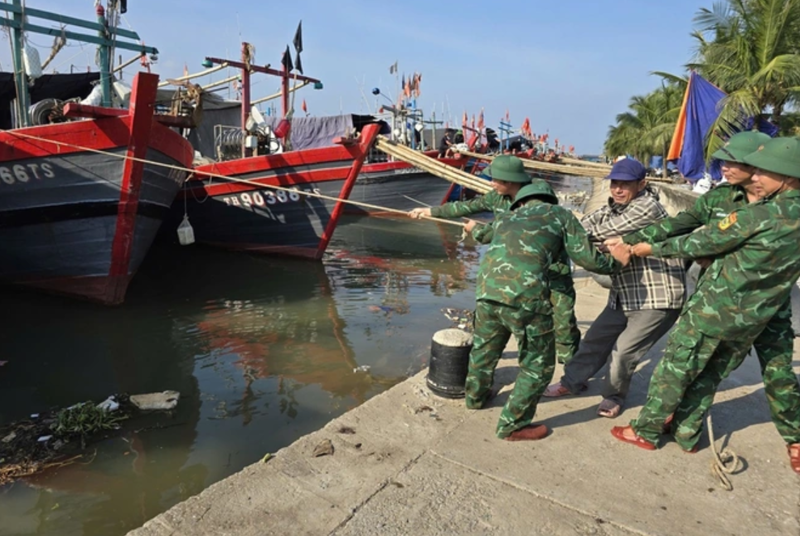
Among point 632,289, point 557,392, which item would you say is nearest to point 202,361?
point 557,392

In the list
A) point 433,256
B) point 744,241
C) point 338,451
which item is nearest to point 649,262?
point 744,241

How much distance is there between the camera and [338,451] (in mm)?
2842

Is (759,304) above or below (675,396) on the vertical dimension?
above

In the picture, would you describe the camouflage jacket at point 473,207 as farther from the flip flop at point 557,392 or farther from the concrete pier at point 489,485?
the concrete pier at point 489,485

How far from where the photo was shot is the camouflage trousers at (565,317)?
12.9ft

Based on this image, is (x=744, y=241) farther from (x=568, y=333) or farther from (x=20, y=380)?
(x=20, y=380)

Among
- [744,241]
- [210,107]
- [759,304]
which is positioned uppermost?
[210,107]

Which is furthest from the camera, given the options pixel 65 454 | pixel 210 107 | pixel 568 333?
pixel 210 107

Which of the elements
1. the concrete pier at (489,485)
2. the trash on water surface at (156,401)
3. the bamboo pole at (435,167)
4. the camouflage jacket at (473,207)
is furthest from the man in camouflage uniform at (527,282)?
the bamboo pole at (435,167)

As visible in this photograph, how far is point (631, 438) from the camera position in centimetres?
290

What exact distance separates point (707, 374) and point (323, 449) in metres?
2.01

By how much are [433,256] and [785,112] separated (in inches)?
406

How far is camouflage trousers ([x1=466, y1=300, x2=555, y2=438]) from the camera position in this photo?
9.08 feet

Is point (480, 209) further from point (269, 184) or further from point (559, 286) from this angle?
point (269, 184)
